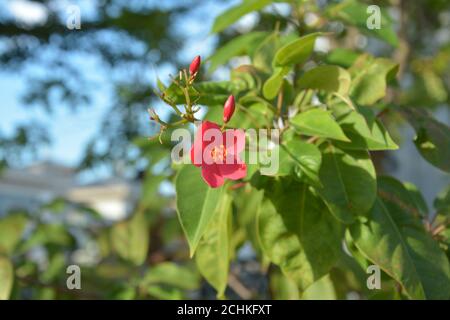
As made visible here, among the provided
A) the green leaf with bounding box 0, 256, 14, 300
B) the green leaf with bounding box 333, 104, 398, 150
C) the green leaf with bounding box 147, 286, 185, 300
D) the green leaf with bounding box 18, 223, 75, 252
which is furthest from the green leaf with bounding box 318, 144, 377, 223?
the green leaf with bounding box 18, 223, 75, 252

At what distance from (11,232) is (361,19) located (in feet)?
3.22

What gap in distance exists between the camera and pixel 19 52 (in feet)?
11.6

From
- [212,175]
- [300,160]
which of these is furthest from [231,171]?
[300,160]

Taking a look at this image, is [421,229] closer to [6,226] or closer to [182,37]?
[6,226]

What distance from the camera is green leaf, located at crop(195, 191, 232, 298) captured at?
2.99 feet

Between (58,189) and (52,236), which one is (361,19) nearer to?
(52,236)

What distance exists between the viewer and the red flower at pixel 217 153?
619 millimetres

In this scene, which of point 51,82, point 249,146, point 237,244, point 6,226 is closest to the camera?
point 249,146

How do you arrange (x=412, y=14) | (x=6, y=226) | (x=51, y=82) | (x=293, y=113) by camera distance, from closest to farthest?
(x=293, y=113)
(x=6, y=226)
(x=412, y=14)
(x=51, y=82)

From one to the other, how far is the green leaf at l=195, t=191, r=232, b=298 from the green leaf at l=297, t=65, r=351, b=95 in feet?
0.77

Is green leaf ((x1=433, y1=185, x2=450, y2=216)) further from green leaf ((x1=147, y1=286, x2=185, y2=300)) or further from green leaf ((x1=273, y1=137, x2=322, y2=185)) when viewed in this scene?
A: green leaf ((x1=147, y1=286, x2=185, y2=300))
